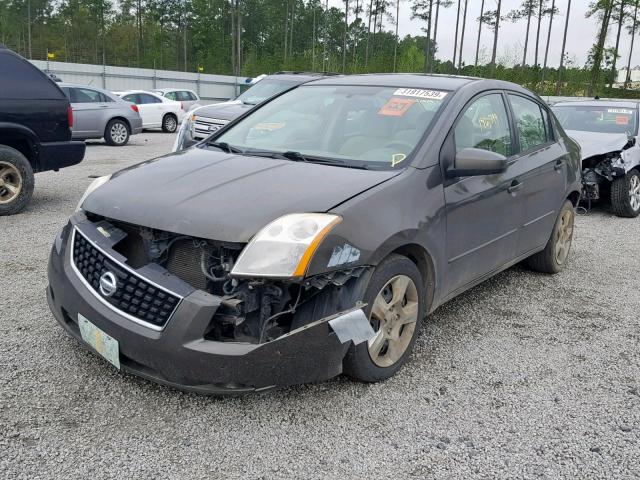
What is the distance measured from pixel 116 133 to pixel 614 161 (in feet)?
39.2

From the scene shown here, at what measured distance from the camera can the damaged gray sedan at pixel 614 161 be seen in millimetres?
8031

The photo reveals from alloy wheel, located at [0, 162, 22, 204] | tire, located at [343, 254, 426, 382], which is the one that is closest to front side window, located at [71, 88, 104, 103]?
alloy wheel, located at [0, 162, 22, 204]

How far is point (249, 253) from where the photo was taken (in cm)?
260

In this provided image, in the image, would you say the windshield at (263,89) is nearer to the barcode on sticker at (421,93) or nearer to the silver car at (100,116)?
the silver car at (100,116)

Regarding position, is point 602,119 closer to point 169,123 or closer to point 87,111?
point 87,111

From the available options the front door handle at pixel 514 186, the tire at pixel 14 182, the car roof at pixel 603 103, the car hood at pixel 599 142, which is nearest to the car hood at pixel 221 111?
the tire at pixel 14 182

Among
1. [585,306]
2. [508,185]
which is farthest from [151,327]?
[585,306]

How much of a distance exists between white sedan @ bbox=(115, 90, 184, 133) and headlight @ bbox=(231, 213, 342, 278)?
18.2m

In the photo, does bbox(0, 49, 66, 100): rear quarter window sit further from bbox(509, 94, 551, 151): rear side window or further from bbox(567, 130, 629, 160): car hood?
bbox(567, 130, 629, 160): car hood

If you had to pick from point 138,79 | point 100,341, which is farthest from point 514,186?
point 138,79

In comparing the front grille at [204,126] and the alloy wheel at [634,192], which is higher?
the front grille at [204,126]

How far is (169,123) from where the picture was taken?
818 inches

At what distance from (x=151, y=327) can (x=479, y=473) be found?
1.50 metres

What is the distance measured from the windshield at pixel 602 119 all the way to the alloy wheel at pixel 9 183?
24.7 feet
